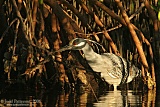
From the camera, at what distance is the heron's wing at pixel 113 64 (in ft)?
24.7

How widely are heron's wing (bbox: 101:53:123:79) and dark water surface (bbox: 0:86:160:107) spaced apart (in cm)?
21

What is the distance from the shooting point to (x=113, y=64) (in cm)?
756

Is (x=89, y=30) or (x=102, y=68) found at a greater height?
(x=89, y=30)

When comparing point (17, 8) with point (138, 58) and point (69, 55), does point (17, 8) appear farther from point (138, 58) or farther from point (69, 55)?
point (138, 58)

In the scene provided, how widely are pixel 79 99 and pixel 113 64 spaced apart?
0.95 metres

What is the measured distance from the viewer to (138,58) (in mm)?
8492

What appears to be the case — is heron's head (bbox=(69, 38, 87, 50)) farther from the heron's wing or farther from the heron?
the heron's wing

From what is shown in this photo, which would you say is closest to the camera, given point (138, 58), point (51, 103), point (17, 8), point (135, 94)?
point (51, 103)

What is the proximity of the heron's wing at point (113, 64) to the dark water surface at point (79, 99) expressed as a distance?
21cm

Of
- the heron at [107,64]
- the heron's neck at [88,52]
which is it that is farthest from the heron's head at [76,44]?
the heron's neck at [88,52]

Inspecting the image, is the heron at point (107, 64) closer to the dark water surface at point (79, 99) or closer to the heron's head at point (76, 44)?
the heron's head at point (76, 44)

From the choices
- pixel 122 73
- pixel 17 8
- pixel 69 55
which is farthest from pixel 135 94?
pixel 17 8

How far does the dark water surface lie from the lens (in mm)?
6320

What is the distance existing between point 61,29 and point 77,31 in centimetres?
20
